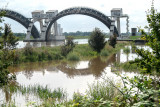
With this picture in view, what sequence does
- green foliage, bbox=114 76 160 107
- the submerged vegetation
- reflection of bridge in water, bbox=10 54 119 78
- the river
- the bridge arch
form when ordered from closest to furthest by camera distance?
green foliage, bbox=114 76 160 107 → the submerged vegetation → the river → reflection of bridge in water, bbox=10 54 119 78 → the bridge arch

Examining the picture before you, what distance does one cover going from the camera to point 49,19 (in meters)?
72.3

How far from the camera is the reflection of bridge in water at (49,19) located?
214 feet

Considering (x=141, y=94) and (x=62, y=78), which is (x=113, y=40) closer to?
(x=62, y=78)

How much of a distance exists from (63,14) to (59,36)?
909 cm

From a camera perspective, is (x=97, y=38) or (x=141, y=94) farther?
(x=97, y=38)

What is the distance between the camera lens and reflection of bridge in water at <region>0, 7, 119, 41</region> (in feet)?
214

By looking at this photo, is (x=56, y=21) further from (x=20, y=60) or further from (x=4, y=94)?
(x=4, y=94)

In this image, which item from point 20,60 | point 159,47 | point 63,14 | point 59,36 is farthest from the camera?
point 59,36

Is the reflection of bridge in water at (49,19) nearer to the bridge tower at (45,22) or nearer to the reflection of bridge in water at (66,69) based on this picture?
the bridge tower at (45,22)

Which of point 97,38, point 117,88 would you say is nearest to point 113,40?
point 97,38

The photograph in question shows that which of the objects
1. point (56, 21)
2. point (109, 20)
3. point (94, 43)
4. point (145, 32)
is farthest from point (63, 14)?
point (145, 32)

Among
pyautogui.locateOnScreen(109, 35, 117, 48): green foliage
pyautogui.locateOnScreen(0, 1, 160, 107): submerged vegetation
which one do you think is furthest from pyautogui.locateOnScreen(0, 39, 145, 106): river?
pyautogui.locateOnScreen(109, 35, 117, 48): green foliage

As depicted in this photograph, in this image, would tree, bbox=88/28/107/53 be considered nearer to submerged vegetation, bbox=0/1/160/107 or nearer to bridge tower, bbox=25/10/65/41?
submerged vegetation, bbox=0/1/160/107

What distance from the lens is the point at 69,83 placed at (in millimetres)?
10234
